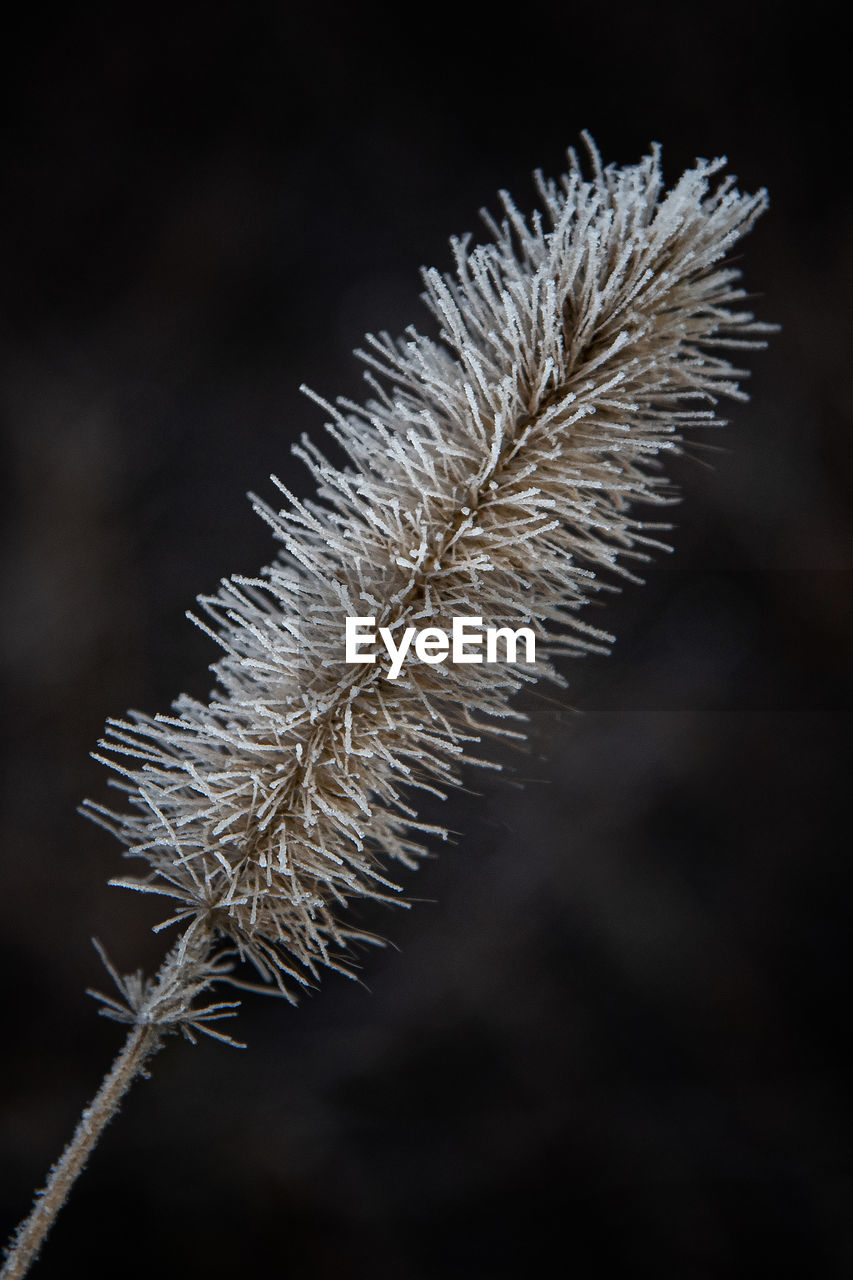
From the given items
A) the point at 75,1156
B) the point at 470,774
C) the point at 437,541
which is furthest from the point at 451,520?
the point at 470,774

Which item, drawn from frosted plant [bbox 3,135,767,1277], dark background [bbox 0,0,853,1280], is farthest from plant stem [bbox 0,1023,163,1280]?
dark background [bbox 0,0,853,1280]

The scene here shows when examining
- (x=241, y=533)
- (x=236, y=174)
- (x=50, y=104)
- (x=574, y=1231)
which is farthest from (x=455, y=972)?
(x=50, y=104)

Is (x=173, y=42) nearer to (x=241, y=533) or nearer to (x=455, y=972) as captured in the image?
Result: (x=241, y=533)

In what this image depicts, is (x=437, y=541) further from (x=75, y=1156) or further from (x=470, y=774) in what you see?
(x=470, y=774)

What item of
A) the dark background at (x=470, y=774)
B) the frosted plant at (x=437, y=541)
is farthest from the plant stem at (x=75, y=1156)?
the dark background at (x=470, y=774)

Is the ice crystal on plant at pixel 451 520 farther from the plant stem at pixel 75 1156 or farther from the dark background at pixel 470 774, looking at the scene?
the dark background at pixel 470 774
